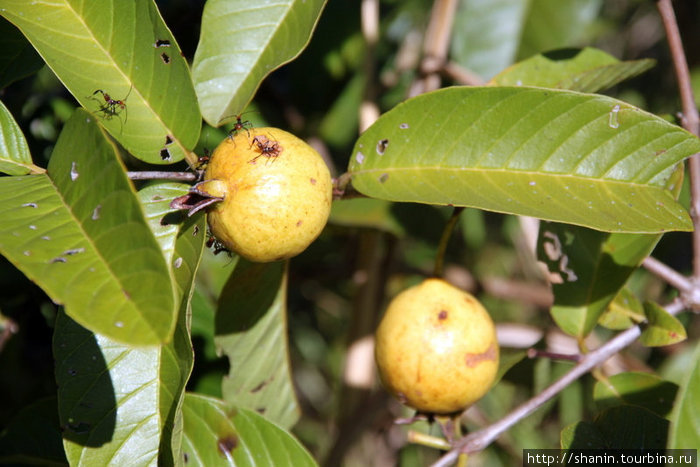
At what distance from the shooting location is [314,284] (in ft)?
7.93

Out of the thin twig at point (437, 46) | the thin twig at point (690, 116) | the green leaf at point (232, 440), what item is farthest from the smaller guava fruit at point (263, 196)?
the thin twig at point (437, 46)

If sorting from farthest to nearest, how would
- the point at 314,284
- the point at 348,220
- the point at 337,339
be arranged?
the point at 337,339
the point at 314,284
the point at 348,220

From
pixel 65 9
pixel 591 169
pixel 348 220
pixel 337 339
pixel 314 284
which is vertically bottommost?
pixel 337 339

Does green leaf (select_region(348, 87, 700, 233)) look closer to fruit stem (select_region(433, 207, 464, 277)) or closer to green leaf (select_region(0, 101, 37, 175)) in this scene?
fruit stem (select_region(433, 207, 464, 277))

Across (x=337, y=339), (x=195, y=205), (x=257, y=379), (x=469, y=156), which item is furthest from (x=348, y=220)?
(x=337, y=339)

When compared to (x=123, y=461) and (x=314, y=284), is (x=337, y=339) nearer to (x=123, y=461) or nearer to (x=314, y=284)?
(x=314, y=284)

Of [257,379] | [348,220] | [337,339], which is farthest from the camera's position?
[337,339]

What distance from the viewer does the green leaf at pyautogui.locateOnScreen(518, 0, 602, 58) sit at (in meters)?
1.90

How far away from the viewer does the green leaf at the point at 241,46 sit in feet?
3.10

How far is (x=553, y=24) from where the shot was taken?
1916 millimetres

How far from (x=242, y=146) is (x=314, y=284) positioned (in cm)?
157

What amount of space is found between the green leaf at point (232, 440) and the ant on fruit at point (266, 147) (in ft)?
1.60

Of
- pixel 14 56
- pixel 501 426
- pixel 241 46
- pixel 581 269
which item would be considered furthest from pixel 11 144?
pixel 581 269

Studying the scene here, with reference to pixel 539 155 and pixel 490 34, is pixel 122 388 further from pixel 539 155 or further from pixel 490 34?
pixel 490 34
